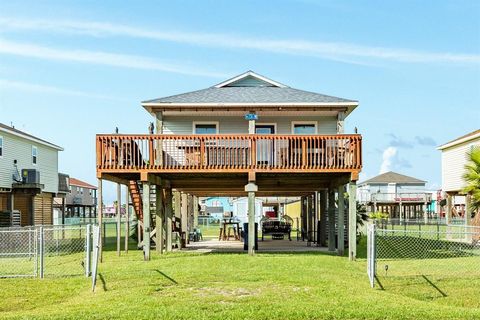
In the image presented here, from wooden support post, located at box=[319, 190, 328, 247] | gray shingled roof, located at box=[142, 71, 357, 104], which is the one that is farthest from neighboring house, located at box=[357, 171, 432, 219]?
gray shingled roof, located at box=[142, 71, 357, 104]

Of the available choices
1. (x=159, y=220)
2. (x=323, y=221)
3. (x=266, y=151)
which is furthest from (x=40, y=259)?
(x=323, y=221)

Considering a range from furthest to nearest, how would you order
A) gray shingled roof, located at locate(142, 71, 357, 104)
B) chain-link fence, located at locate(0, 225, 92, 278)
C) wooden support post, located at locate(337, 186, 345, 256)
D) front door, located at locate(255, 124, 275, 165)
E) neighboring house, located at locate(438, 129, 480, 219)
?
1. neighboring house, located at locate(438, 129, 480, 219)
2. gray shingled roof, located at locate(142, 71, 357, 104)
3. wooden support post, located at locate(337, 186, 345, 256)
4. front door, located at locate(255, 124, 275, 165)
5. chain-link fence, located at locate(0, 225, 92, 278)

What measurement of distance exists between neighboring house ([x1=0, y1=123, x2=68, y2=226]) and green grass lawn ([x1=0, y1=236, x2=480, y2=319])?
52.3ft

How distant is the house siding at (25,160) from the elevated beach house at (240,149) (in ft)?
33.8

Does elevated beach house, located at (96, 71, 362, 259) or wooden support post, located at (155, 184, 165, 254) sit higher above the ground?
elevated beach house, located at (96, 71, 362, 259)

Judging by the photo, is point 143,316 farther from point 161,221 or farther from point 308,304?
point 161,221

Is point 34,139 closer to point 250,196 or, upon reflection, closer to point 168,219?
point 168,219

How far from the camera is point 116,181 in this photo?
22250 millimetres

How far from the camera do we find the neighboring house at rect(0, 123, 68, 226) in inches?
1257

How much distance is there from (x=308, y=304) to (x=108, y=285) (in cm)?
494

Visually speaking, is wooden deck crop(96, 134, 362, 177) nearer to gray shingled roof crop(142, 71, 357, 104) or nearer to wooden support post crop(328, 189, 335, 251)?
gray shingled roof crop(142, 71, 357, 104)

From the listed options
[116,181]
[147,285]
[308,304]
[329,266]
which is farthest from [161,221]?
[308,304]

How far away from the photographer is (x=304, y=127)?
24.8m

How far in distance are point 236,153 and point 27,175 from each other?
16.4 metres
